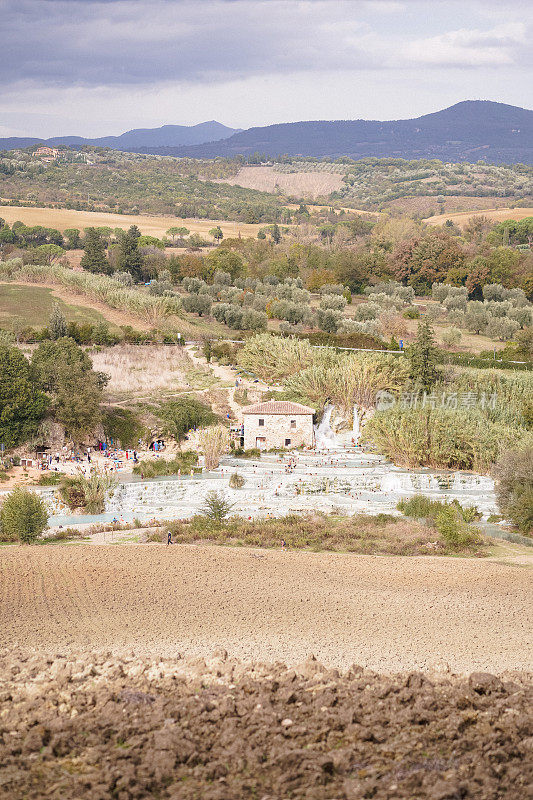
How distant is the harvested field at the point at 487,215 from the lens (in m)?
104

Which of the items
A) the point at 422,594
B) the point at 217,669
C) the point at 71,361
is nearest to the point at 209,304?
the point at 71,361

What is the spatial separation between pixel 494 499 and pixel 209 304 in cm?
3171

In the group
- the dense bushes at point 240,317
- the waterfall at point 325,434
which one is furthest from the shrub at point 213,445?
the dense bushes at point 240,317

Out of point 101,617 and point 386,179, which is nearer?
point 101,617

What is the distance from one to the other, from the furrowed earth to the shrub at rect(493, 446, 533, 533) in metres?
3.80

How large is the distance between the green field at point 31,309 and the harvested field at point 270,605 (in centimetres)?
2704

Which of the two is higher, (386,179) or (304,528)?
(386,179)

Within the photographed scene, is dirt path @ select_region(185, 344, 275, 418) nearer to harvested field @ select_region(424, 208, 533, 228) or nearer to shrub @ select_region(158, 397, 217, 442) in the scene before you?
shrub @ select_region(158, 397, 217, 442)

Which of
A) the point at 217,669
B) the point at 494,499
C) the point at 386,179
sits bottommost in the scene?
the point at 494,499

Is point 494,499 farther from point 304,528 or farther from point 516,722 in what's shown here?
point 516,722

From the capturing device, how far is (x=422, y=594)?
49.3 feet

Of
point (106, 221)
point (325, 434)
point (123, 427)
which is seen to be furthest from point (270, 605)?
point (106, 221)

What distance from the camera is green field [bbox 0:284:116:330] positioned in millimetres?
43406

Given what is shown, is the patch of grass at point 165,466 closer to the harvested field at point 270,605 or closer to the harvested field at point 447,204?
the harvested field at point 270,605
